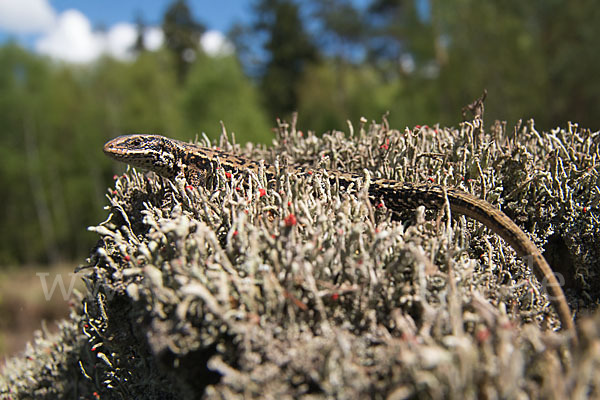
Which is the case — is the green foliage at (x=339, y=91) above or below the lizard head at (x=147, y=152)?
above

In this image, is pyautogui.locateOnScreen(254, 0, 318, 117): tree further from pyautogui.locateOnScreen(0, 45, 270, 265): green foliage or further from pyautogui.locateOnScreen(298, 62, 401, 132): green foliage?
pyautogui.locateOnScreen(0, 45, 270, 265): green foliage

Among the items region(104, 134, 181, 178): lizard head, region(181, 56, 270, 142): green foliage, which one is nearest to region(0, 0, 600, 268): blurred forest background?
region(181, 56, 270, 142): green foliage

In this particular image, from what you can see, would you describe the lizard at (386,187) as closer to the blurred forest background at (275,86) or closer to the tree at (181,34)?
the blurred forest background at (275,86)

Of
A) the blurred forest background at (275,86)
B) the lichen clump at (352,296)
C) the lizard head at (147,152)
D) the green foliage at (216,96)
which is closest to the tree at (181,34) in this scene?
the blurred forest background at (275,86)

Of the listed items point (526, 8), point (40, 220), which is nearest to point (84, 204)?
point (40, 220)

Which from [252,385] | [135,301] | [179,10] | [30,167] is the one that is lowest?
[252,385]

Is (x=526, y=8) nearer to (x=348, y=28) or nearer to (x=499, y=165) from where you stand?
(x=499, y=165)
